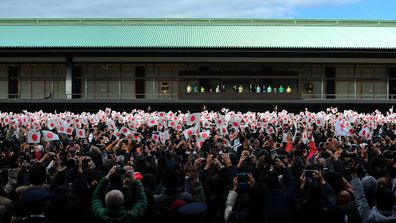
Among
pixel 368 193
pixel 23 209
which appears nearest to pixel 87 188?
pixel 23 209

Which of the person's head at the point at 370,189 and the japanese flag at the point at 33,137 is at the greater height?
the japanese flag at the point at 33,137

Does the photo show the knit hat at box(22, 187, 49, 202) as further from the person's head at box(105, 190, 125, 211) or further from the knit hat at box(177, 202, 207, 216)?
the knit hat at box(177, 202, 207, 216)

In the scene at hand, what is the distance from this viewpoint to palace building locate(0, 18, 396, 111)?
42000 millimetres

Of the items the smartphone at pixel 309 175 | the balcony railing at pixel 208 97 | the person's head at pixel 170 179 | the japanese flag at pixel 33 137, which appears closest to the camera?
the person's head at pixel 170 179

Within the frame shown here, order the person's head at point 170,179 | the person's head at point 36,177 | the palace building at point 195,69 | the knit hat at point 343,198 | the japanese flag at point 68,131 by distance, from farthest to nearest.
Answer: the palace building at point 195,69 → the japanese flag at point 68,131 → the person's head at point 36,177 → the knit hat at point 343,198 → the person's head at point 170,179

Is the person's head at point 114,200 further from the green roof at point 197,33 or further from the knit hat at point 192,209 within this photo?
the green roof at point 197,33

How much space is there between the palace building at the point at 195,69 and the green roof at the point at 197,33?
0.09 meters

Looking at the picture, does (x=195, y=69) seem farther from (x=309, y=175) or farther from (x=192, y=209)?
(x=192, y=209)

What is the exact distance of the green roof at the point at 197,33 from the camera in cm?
4275

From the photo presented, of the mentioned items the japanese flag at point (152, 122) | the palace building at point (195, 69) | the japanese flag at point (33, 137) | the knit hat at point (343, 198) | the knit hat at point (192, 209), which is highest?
the palace building at point (195, 69)

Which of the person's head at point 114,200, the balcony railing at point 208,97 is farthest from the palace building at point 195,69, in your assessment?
the person's head at point 114,200

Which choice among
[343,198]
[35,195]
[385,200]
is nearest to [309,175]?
[343,198]

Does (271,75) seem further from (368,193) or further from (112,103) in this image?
(368,193)

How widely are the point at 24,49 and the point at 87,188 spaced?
117 ft
